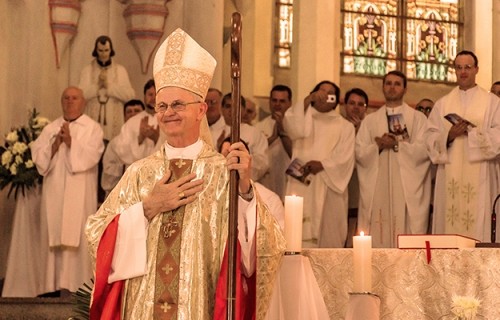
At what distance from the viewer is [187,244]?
5547 millimetres

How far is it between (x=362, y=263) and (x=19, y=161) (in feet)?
23.1

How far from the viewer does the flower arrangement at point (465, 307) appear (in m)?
5.82

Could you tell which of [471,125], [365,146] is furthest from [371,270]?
[365,146]

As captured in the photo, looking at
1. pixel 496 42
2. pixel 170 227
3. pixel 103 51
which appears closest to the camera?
pixel 170 227

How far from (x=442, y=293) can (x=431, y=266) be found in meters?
0.14

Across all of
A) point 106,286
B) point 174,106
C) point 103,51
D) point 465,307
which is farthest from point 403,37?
point 106,286

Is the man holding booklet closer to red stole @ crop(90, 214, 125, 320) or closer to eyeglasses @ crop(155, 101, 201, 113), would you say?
eyeglasses @ crop(155, 101, 201, 113)

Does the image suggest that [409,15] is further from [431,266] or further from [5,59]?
[431,266]

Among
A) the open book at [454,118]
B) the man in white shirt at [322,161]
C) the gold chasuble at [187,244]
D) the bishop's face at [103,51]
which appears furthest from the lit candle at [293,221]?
the bishop's face at [103,51]

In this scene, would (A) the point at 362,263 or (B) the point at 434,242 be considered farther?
(B) the point at 434,242

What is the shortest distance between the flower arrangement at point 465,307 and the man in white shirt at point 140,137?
A: 6910 mm

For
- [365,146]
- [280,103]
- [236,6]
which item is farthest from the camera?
[236,6]

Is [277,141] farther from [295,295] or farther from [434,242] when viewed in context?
[295,295]

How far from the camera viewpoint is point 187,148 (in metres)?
5.64
